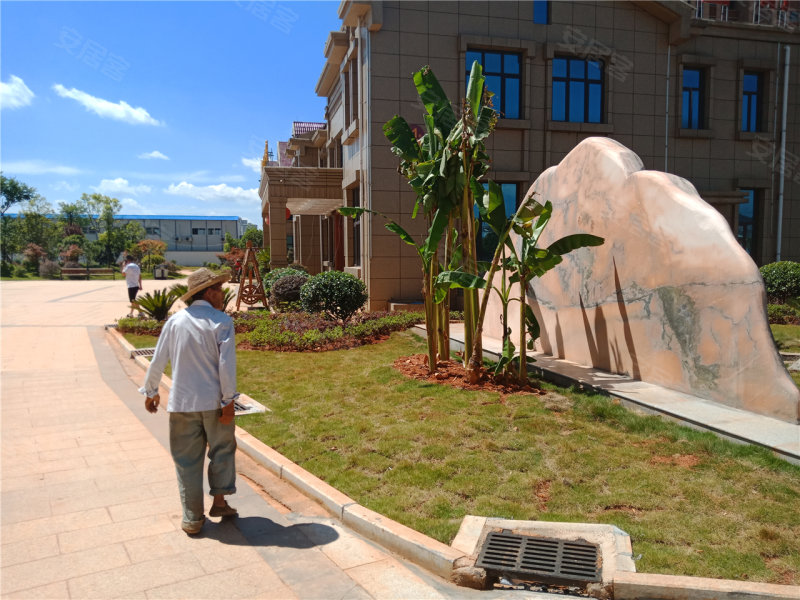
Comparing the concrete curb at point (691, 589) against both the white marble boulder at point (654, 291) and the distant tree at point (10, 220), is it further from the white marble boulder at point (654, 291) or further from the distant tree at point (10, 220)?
the distant tree at point (10, 220)

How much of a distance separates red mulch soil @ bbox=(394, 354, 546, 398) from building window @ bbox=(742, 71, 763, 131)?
15.8 metres

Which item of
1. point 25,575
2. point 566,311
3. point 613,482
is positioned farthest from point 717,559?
point 566,311

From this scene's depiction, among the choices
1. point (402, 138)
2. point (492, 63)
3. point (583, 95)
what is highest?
point (492, 63)

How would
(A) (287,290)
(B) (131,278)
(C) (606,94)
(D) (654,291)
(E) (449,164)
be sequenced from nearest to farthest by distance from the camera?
(D) (654,291) → (E) (449,164) → (A) (287,290) → (C) (606,94) → (B) (131,278)

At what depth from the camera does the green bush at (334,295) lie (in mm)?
14242

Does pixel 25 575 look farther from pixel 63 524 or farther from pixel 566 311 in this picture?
pixel 566 311

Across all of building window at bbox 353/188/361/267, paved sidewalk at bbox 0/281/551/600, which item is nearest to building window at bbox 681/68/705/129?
building window at bbox 353/188/361/267

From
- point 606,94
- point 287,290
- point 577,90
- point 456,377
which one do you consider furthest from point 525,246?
point 606,94

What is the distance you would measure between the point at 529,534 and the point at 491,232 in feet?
44.7

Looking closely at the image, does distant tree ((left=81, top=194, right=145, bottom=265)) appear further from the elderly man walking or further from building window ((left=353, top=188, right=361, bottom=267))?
the elderly man walking

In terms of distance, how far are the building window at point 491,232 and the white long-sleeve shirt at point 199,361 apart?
43.5 ft

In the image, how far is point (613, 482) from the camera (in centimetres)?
513

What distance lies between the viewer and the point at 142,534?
444 cm

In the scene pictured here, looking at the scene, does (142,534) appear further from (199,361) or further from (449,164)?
(449,164)
